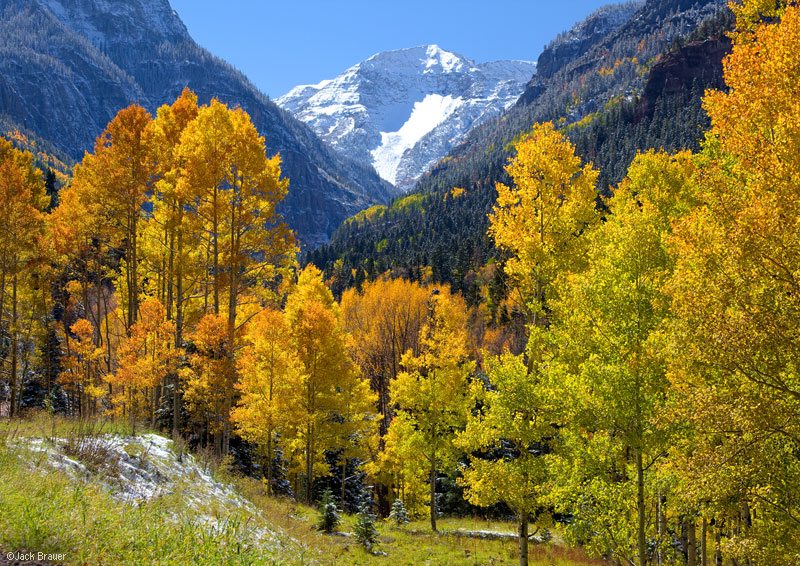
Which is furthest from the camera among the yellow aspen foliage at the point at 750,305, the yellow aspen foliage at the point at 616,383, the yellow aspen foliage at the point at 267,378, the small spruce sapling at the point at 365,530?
the yellow aspen foliage at the point at 267,378

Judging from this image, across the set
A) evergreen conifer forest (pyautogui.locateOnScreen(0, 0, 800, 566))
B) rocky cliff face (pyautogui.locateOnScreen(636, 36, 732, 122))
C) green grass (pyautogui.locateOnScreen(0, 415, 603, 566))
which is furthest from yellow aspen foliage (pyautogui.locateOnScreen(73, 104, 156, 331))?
rocky cliff face (pyautogui.locateOnScreen(636, 36, 732, 122))

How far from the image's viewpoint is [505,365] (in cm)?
1231

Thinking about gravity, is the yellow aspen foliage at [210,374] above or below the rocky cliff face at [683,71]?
below

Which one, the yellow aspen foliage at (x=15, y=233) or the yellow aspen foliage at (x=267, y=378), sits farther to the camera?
the yellow aspen foliage at (x=15, y=233)

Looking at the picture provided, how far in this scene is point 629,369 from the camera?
9531mm

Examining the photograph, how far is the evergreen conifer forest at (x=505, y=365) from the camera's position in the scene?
7.46 metres

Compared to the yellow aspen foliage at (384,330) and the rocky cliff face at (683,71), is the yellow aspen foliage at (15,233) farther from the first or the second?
the rocky cliff face at (683,71)

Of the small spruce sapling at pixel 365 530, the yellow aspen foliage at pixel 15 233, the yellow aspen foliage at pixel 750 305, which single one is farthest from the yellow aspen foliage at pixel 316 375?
the yellow aspen foliage at pixel 750 305

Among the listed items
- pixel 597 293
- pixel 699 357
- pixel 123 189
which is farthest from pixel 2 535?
pixel 123 189

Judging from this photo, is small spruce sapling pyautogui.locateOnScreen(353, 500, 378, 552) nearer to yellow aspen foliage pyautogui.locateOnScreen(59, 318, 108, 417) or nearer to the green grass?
the green grass

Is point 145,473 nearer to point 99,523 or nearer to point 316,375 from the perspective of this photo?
point 99,523

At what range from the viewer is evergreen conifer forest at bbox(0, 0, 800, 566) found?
294 inches

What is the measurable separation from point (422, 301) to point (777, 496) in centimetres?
4642

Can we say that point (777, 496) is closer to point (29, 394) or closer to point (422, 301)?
point (29, 394)
